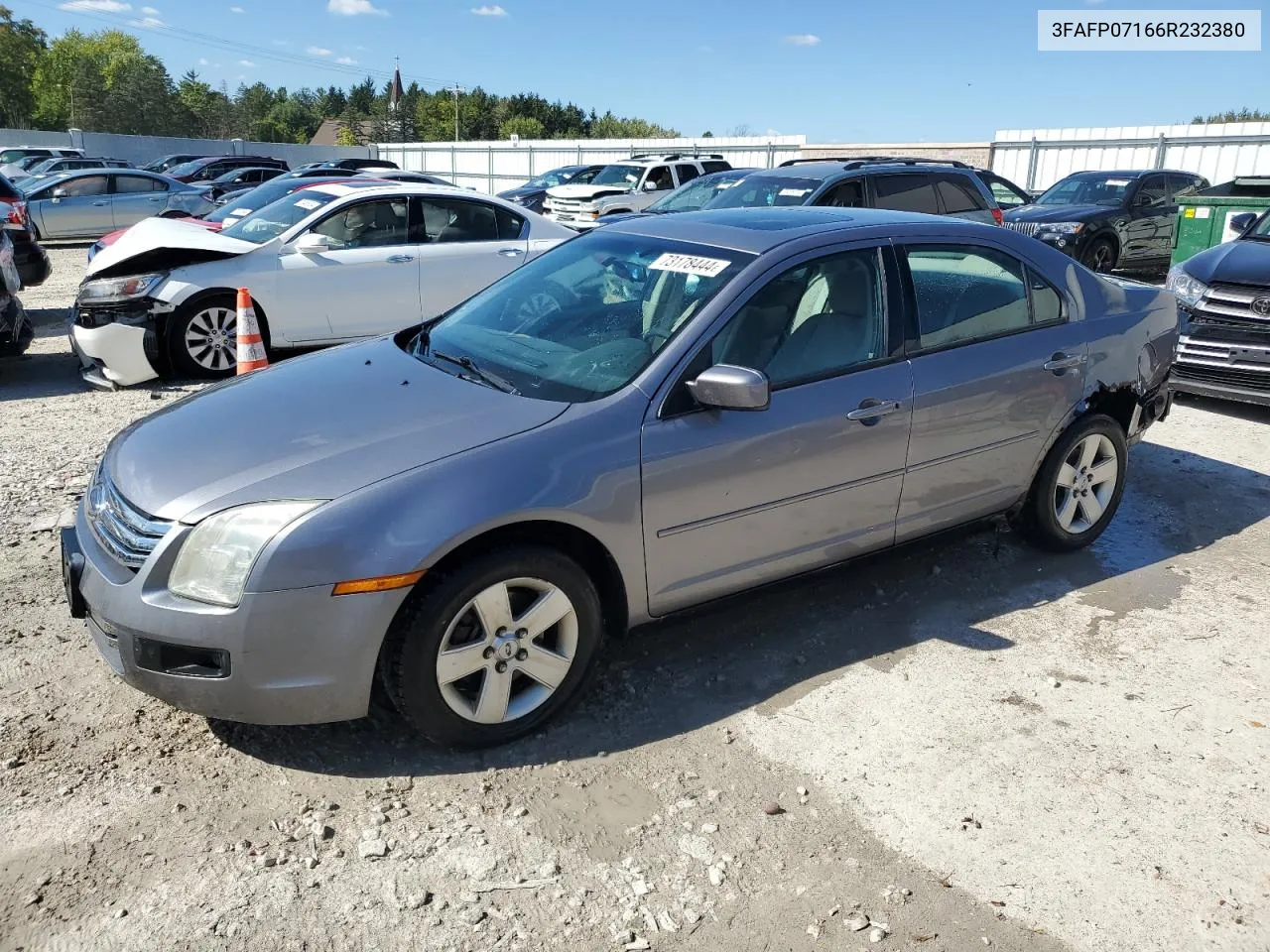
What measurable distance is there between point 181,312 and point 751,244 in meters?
5.67

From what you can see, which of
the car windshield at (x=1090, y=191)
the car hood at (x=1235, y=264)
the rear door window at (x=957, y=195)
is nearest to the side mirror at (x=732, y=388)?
the car hood at (x=1235, y=264)

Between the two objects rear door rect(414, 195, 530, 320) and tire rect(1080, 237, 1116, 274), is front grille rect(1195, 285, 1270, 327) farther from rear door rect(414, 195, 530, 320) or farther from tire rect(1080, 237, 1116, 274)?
tire rect(1080, 237, 1116, 274)

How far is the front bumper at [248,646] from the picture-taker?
2.84 m

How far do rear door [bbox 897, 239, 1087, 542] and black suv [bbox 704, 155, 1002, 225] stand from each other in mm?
5214

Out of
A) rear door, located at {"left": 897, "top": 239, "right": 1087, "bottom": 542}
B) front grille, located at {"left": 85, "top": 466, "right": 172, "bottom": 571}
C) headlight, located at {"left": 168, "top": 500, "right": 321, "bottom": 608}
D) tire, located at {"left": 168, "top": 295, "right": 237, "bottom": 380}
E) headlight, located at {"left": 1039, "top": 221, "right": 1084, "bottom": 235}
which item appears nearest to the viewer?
headlight, located at {"left": 168, "top": 500, "right": 321, "bottom": 608}

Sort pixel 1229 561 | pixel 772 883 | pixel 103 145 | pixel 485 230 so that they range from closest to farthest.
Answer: pixel 772 883, pixel 1229 561, pixel 485 230, pixel 103 145

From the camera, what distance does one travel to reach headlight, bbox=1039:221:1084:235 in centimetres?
1409

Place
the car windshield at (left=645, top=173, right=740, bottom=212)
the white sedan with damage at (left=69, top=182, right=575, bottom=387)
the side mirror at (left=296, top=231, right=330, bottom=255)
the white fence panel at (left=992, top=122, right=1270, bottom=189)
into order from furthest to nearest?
the white fence panel at (left=992, top=122, right=1270, bottom=189), the car windshield at (left=645, top=173, right=740, bottom=212), the side mirror at (left=296, top=231, right=330, bottom=255), the white sedan with damage at (left=69, top=182, right=575, bottom=387)

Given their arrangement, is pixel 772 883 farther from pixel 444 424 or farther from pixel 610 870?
pixel 444 424

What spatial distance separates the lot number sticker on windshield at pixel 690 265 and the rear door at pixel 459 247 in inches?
200

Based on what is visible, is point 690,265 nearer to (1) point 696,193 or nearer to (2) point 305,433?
(2) point 305,433

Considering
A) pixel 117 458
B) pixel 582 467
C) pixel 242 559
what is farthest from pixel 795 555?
pixel 117 458

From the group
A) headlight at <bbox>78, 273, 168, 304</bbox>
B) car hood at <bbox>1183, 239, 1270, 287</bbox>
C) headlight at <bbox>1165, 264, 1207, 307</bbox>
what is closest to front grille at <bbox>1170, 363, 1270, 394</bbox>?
headlight at <bbox>1165, 264, 1207, 307</bbox>

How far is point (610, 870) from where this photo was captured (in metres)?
2.79
